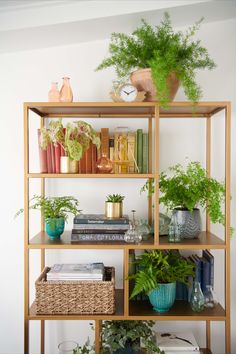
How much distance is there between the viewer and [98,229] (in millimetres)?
1967

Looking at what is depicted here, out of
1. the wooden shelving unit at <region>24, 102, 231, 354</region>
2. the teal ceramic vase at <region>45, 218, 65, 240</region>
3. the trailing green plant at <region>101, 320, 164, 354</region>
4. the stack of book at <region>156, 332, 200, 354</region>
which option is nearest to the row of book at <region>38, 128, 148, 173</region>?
the wooden shelving unit at <region>24, 102, 231, 354</region>

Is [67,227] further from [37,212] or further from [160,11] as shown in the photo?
[160,11]

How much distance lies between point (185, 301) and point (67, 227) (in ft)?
2.88

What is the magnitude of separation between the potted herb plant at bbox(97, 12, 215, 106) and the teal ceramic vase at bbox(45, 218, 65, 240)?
0.85 m

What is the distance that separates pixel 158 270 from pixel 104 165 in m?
0.66

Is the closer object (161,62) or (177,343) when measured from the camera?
(161,62)

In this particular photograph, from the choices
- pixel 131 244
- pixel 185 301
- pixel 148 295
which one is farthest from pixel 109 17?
pixel 185 301

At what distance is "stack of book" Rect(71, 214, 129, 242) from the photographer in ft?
6.44

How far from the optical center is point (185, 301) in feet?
6.90

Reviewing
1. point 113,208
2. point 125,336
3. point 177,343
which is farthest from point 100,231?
point 177,343

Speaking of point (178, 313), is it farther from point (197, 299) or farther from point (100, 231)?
point (100, 231)

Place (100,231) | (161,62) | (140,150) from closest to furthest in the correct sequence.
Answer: (161,62) → (100,231) → (140,150)

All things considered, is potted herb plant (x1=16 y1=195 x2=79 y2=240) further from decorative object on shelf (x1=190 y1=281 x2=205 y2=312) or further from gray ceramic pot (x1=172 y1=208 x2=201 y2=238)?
decorative object on shelf (x1=190 y1=281 x2=205 y2=312)

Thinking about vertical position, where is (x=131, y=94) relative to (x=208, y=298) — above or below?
above
